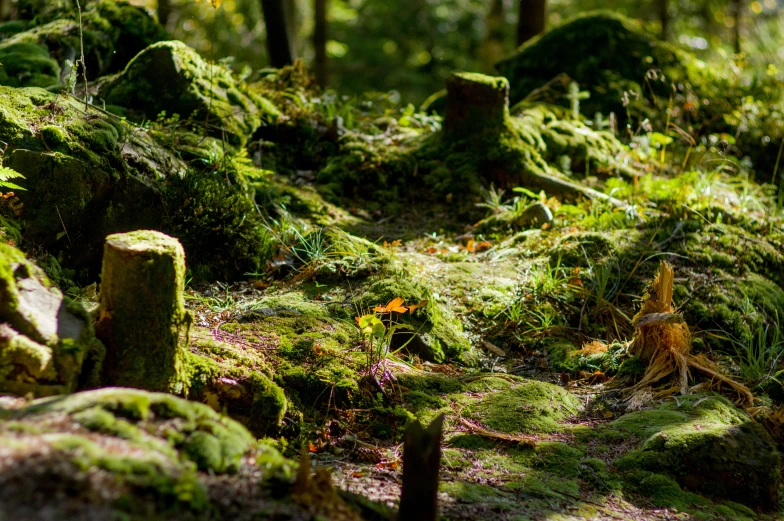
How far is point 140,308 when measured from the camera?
2832 mm

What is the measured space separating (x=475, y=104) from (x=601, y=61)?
126 inches

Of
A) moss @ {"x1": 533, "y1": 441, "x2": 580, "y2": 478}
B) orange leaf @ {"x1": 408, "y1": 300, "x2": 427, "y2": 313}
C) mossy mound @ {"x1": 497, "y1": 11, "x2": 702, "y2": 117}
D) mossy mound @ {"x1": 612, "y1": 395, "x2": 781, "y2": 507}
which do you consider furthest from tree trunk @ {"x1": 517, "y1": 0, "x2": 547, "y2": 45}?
moss @ {"x1": 533, "y1": 441, "x2": 580, "y2": 478}

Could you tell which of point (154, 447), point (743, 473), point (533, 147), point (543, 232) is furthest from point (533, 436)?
point (533, 147)

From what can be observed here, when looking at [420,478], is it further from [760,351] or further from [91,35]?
[91,35]

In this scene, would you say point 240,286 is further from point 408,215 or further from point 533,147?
point 533,147

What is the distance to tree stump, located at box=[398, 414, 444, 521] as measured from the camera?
7.63 ft

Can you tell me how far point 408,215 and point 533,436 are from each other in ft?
12.2

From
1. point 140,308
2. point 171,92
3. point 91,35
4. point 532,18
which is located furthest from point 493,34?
point 140,308

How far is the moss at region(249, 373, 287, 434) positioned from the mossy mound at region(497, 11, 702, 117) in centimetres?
720

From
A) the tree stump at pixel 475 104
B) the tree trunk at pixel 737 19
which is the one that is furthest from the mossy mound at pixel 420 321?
the tree trunk at pixel 737 19

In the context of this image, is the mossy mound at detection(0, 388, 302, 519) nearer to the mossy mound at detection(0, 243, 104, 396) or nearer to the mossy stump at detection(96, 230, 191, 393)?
the mossy mound at detection(0, 243, 104, 396)

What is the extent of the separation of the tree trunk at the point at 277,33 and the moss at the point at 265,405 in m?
7.69

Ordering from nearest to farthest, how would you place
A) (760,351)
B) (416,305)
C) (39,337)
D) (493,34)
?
(39,337) < (416,305) < (760,351) < (493,34)

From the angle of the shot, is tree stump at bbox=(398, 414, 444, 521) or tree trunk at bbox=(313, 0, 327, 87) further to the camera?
tree trunk at bbox=(313, 0, 327, 87)
